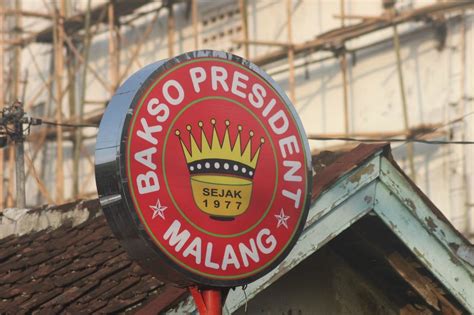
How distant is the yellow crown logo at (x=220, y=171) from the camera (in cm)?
695

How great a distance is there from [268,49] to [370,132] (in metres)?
4.50

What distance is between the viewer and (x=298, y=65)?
28438 millimetres

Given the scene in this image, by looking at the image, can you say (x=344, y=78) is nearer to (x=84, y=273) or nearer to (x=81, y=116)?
(x=81, y=116)

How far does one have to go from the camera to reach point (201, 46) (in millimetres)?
31719

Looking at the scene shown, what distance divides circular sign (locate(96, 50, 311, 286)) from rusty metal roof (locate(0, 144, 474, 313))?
30.0 inches

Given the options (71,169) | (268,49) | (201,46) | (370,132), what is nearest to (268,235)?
(370,132)

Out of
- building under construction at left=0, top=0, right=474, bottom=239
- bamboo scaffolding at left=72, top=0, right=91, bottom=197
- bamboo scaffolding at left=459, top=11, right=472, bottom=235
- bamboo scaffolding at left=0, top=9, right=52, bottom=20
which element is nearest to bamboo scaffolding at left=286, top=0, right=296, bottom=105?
building under construction at left=0, top=0, right=474, bottom=239

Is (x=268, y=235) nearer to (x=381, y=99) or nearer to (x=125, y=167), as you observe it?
(x=125, y=167)

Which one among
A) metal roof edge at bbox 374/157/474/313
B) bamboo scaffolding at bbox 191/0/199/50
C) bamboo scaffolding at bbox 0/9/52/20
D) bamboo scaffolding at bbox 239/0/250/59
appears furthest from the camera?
bamboo scaffolding at bbox 0/9/52/20

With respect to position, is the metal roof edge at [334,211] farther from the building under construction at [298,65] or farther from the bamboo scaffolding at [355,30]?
the bamboo scaffolding at [355,30]

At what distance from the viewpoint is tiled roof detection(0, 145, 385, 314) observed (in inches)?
315

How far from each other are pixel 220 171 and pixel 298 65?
21548 millimetres

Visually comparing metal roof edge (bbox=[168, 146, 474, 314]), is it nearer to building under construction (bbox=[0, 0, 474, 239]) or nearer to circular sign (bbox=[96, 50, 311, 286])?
circular sign (bbox=[96, 50, 311, 286])

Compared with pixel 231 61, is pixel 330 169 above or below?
below
